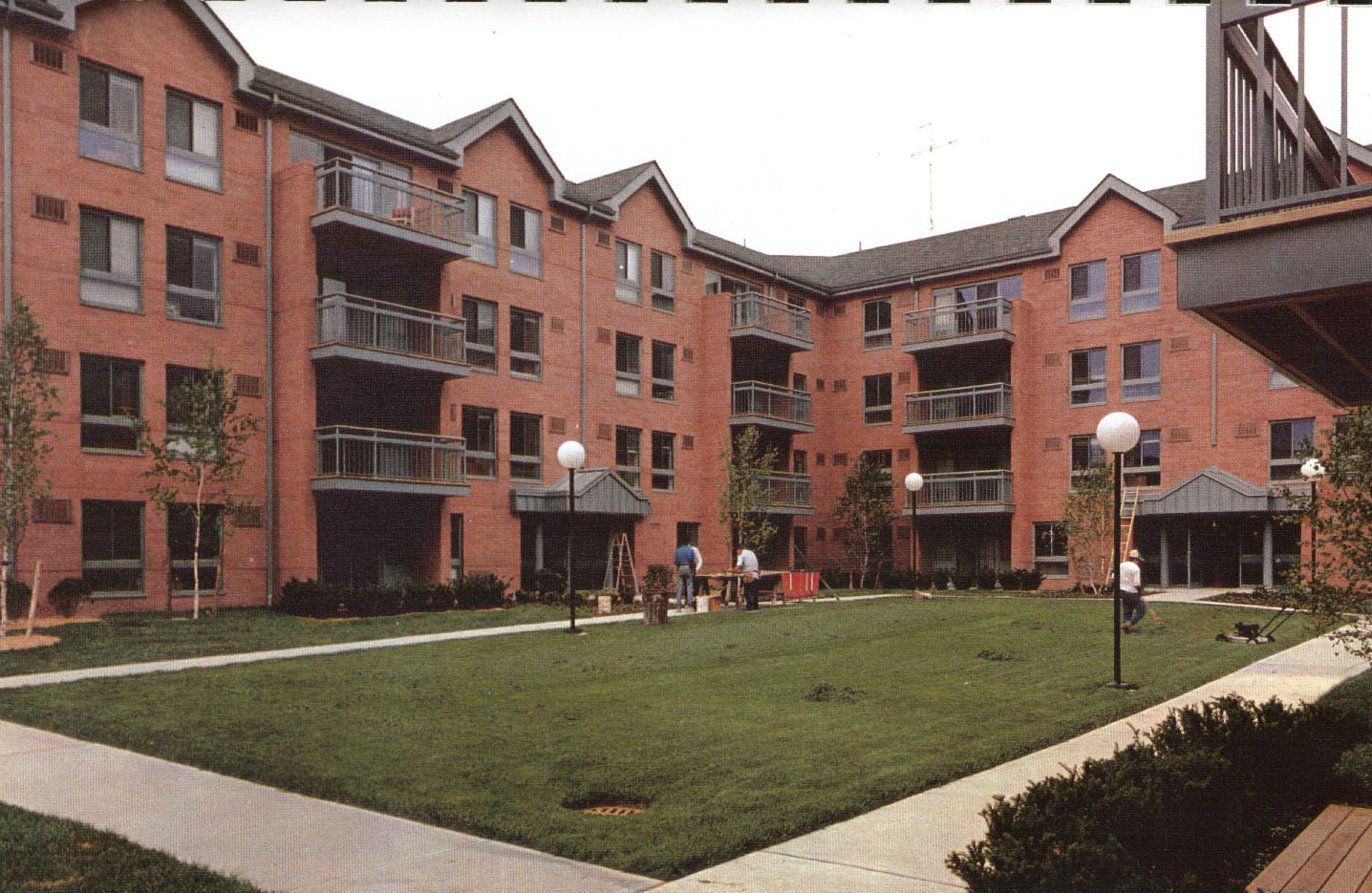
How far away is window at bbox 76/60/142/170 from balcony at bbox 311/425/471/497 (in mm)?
7494

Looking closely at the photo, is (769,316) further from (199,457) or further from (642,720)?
(642,720)

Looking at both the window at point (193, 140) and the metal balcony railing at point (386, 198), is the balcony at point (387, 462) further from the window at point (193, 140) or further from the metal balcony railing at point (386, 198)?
the window at point (193, 140)

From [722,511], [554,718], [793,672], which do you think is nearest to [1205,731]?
[554,718]

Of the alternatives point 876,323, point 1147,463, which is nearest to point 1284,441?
point 1147,463

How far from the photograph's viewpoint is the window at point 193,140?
23.7 meters

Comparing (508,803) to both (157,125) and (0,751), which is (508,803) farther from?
(157,125)

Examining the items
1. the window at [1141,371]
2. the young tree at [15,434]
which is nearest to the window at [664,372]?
the window at [1141,371]

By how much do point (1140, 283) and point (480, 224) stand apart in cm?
2325

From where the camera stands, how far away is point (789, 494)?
128ft

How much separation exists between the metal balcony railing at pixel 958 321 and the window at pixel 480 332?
16.8m

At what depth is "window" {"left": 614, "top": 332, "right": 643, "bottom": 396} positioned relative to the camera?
115 ft

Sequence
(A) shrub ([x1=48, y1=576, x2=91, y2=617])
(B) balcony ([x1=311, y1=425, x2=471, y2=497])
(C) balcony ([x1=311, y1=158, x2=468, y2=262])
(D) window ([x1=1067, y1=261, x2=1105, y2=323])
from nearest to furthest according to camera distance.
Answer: (A) shrub ([x1=48, y1=576, x2=91, y2=617]) → (B) balcony ([x1=311, y1=425, x2=471, y2=497]) → (C) balcony ([x1=311, y1=158, x2=468, y2=262]) → (D) window ([x1=1067, y1=261, x2=1105, y2=323])

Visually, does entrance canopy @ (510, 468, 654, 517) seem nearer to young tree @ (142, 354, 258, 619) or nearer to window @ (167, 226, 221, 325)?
young tree @ (142, 354, 258, 619)

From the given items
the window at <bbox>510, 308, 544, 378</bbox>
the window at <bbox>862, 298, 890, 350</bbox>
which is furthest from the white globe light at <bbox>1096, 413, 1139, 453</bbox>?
the window at <bbox>862, 298, 890, 350</bbox>
